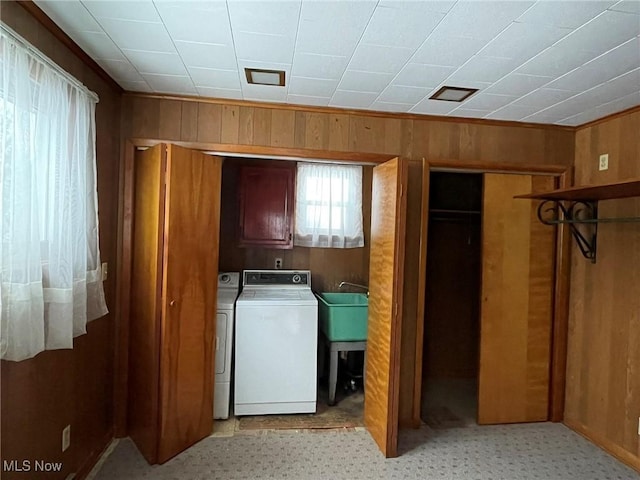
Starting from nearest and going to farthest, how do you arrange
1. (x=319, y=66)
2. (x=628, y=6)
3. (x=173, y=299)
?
(x=628, y=6), (x=319, y=66), (x=173, y=299)

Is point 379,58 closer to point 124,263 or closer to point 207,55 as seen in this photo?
point 207,55

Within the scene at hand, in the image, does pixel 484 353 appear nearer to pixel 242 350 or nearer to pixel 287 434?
pixel 287 434

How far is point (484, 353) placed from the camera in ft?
9.23

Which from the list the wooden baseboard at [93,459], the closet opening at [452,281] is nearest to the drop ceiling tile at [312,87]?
the closet opening at [452,281]

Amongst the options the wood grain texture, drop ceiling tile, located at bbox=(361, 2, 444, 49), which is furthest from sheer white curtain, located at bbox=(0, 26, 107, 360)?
drop ceiling tile, located at bbox=(361, 2, 444, 49)

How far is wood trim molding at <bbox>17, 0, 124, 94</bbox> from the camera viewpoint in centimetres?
149

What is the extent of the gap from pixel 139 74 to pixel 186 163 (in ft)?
1.84

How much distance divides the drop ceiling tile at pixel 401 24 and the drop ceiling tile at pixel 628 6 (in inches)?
25.0

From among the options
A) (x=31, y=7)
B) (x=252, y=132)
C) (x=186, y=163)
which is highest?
(x=31, y=7)

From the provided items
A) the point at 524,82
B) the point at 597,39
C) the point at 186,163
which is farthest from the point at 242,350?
the point at 597,39

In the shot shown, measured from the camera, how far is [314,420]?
9.23 ft

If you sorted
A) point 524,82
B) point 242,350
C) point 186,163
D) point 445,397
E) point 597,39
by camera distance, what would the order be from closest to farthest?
point 597,39 < point 524,82 < point 186,163 < point 242,350 < point 445,397

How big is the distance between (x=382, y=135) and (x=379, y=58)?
0.86 metres

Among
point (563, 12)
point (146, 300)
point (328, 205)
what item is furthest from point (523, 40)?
point (146, 300)
